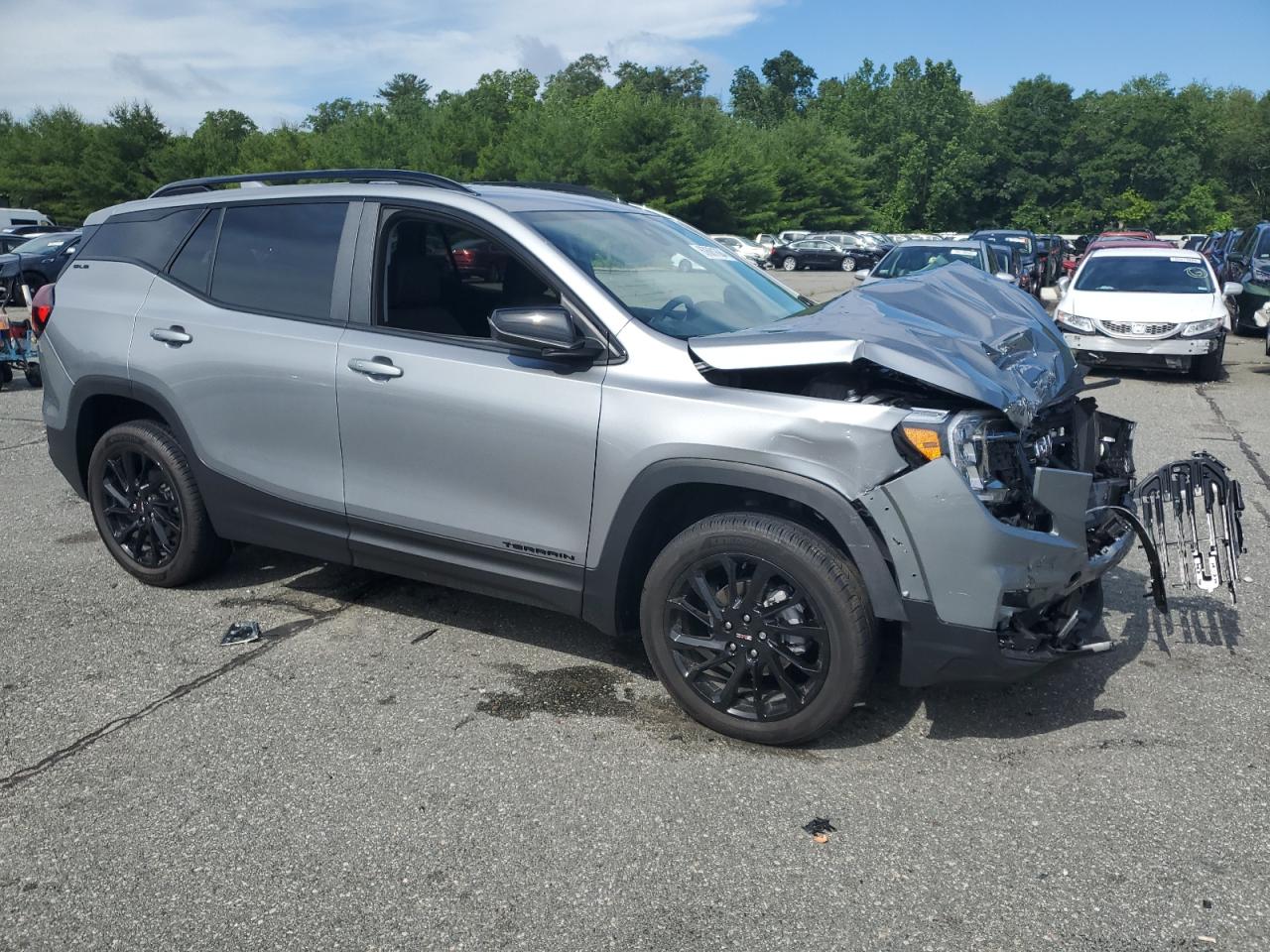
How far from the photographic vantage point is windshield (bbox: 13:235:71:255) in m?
22.5

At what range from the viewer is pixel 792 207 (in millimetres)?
74938

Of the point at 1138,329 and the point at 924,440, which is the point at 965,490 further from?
the point at 1138,329

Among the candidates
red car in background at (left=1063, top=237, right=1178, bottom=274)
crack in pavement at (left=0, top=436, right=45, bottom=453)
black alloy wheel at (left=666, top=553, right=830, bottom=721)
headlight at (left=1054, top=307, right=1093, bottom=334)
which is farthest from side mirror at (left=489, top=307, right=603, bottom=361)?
red car in background at (left=1063, top=237, right=1178, bottom=274)

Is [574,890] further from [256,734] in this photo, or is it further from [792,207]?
[792,207]

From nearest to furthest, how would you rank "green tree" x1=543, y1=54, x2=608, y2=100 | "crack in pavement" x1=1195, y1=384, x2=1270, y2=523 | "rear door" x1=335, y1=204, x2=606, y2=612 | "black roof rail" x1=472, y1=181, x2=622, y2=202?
"rear door" x1=335, y1=204, x2=606, y2=612
"black roof rail" x1=472, y1=181, x2=622, y2=202
"crack in pavement" x1=1195, y1=384, x2=1270, y2=523
"green tree" x1=543, y1=54, x2=608, y2=100

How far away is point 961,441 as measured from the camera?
3395mm

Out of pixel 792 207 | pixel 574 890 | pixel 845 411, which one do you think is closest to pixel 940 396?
pixel 845 411

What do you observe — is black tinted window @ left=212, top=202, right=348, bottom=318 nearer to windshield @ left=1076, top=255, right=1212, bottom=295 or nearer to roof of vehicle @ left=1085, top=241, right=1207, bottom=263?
windshield @ left=1076, top=255, right=1212, bottom=295

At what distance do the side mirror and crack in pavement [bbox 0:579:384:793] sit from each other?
75.1 inches

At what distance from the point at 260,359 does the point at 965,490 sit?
9.83 ft

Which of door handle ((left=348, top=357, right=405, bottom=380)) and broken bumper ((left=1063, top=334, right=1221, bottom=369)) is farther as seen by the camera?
broken bumper ((left=1063, top=334, right=1221, bottom=369))

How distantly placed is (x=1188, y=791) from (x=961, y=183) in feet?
306

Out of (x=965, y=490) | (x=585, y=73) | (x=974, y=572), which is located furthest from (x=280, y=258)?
(x=585, y=73)

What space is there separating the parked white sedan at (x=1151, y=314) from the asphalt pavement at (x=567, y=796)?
862 centimetres
